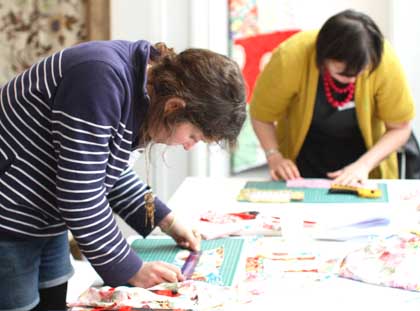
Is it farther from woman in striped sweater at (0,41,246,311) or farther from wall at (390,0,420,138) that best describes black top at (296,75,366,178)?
woman in striped sweater at (0,41,246,311)

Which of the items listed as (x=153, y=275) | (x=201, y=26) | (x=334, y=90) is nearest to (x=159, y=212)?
(x=153, y=275)

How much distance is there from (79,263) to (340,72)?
3.78ft

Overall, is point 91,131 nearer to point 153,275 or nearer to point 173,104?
point 173,104

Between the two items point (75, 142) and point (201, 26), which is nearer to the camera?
point (75, 142)

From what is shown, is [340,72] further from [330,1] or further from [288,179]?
[330,1]

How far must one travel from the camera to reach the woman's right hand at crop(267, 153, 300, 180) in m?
2.06

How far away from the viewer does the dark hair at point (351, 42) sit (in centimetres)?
188

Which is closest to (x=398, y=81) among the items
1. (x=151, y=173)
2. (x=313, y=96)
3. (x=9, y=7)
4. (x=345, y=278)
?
(x=313, y=96)

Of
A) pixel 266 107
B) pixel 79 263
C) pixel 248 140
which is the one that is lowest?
pixel 79 263

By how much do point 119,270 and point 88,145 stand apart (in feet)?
0.85

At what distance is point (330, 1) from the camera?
9.76ft

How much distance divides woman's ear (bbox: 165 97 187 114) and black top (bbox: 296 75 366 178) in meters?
1.04

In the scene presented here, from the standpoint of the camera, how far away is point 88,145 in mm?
1124

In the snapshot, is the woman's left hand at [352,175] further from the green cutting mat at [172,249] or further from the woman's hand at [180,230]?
the woman's hand at [180,230]
